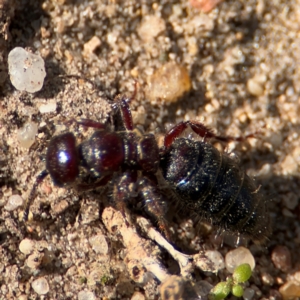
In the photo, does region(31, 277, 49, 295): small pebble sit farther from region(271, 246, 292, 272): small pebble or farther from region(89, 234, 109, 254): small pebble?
region(271, 246, 292, 272): small pebble

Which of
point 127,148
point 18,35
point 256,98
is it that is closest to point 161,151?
point 127,148

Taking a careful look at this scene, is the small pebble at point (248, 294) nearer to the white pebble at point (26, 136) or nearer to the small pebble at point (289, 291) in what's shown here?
the small pebble at point (289, 291)

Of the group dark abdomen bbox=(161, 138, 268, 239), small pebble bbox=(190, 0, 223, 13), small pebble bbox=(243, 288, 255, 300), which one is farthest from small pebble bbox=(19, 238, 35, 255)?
small pebble bbox=(190, 0, 223, 13)

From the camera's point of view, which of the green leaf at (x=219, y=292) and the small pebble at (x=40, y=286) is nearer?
the small pebble at (x=40, y=286)

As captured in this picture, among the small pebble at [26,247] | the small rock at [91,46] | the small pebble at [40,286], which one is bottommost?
the small pebble at [40,286]

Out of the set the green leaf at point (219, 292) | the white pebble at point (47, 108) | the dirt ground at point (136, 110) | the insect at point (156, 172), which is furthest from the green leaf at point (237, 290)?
the white pebble at point (47, 108)

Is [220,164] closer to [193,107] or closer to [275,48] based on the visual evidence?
[193,107]
